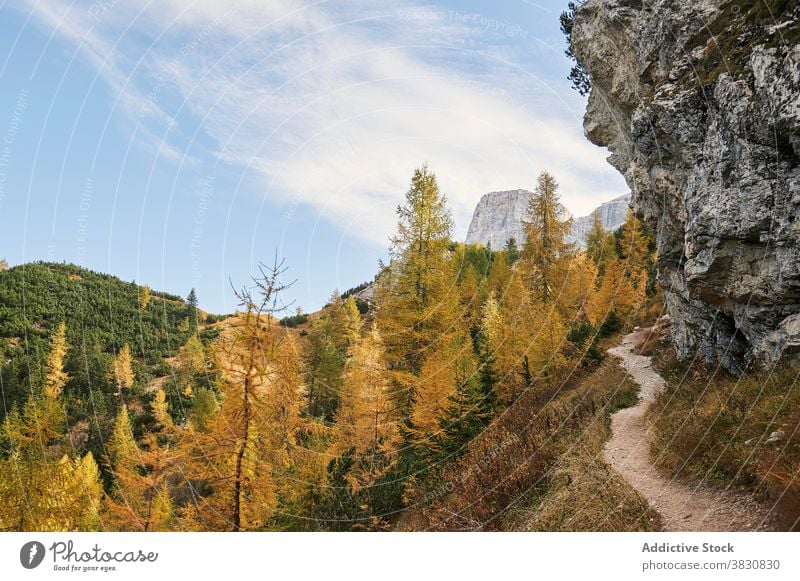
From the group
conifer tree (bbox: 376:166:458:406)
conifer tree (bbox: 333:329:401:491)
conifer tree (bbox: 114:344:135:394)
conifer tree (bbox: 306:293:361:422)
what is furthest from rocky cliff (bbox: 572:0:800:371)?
conifer tree (bbox: 114:344:135:394)

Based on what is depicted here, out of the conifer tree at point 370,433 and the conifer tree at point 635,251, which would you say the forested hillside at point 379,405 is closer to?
the conifer tree at point 370,433

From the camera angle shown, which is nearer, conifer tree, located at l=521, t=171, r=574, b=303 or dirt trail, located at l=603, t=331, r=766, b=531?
dirt trail, located at l=603, t=331, r=766, b=531

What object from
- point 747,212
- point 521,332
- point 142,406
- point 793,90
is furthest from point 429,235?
point 142,406

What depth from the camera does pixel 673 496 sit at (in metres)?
7.44

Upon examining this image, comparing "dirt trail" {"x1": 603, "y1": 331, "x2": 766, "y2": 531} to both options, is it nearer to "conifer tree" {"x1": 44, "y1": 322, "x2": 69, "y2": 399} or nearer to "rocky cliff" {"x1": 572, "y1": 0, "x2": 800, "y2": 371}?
"rocky cliff" {"x1": 572, "y1": 0, "x2": 800, "y2": 371}

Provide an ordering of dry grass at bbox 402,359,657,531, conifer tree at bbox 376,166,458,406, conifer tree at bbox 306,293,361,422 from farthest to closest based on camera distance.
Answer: conifer tree at bbox 306,293,361,422 < conifer tree at bbox 376,166,458,406 < dry grass at bbox 402,359,657,531

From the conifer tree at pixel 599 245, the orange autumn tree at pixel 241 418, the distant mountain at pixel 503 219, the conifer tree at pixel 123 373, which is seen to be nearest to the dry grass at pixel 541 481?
the orange autumn tree at pixel 241 418

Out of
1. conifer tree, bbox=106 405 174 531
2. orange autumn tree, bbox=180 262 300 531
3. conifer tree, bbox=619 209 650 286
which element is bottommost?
conifer tree, bbox=106 405 174 531

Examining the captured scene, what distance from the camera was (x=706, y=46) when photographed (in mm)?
11625

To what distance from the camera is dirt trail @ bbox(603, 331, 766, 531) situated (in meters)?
6.26

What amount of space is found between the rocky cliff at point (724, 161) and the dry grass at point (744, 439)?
160 cm

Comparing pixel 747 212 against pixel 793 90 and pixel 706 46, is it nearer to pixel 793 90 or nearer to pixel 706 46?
pixel 793 90

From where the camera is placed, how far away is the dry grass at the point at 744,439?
19.5 feet

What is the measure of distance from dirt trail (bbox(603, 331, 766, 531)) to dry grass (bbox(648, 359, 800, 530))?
0.80 ft
